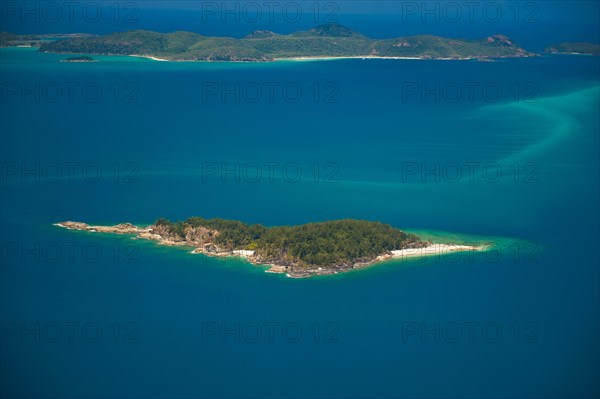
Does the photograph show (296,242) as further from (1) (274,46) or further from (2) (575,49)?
(2) (575,49)

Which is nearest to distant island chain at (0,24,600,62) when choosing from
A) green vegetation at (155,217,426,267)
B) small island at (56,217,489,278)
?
small island at (56,217,489,278)

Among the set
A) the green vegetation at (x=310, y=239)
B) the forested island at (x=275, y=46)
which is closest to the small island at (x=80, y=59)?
the forested island at (x=275, y=46)

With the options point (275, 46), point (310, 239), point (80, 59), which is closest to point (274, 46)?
point (275, 46)

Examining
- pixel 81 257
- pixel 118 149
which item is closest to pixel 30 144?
pixel 118 149

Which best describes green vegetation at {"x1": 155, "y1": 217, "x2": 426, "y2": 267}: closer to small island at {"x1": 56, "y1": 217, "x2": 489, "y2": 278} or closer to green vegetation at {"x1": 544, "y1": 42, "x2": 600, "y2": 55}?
small island at {"x1": 56, "y1": 217, "x2": 489, "y2": 278}

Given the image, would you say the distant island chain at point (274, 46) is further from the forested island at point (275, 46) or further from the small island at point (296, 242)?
the small island at point (296, 242)

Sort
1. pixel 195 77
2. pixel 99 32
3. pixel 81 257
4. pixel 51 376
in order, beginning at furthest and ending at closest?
pixel 99 32, pixel 195 77, pixel 81 257, pixel 51 376

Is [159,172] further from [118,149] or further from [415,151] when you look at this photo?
[415,151]
